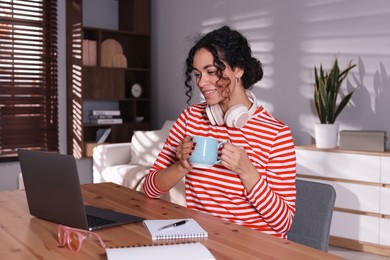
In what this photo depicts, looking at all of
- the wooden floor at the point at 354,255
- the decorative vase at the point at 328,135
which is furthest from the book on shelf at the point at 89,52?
the wooden floor at the point at 354,255

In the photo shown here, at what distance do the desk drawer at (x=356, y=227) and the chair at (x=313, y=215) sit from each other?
2.01 metres

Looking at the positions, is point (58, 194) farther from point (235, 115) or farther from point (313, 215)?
point (313, 215)

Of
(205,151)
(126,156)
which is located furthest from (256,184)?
(126,156)

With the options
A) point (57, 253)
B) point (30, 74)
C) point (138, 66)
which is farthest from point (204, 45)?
point (138, 66)

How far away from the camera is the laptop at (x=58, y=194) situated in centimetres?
123

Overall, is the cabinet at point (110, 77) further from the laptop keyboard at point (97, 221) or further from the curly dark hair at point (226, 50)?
the laptop keyboard at point (97, 221)

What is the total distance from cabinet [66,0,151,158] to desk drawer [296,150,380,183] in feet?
7.31

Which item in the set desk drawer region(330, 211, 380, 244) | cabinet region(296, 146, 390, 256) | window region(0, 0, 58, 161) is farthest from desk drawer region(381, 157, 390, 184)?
window region(0, 0, 58, 161)

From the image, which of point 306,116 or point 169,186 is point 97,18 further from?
point 169,186

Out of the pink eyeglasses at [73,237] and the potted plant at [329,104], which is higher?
the potted plant at [329,104]

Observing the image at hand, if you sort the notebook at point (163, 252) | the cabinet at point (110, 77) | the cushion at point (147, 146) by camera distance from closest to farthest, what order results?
1. the notebook at point (163, 252)
2. the cushion at point (147, 146)
3. the cabinet at point (110, 77)

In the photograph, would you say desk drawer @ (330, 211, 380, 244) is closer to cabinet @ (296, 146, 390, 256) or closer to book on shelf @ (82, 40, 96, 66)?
cabinet @ (296, 146, 390, 256)

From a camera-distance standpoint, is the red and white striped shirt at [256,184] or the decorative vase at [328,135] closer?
the red and white striped shirt at [256,184]

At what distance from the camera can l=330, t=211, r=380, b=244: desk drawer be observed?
3.36m
